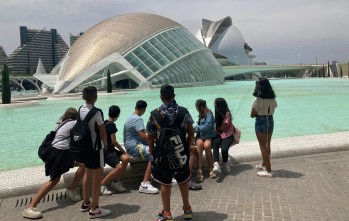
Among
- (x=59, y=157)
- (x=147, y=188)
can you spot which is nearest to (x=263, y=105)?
(x=147, y=188)

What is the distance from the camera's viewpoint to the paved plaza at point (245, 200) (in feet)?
12.6

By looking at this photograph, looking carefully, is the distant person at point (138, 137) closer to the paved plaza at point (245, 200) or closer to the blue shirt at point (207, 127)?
the paved plaza at point (245, 200)

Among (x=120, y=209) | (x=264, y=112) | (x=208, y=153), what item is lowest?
(x=120, y=209)

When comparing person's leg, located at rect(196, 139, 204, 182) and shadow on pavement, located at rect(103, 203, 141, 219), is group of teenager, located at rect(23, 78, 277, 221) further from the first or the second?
shadow on pavement, located at rect(103, 203, 141, 219)

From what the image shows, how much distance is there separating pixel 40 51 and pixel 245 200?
16657 centimetres

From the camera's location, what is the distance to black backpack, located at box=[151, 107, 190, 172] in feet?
11.9

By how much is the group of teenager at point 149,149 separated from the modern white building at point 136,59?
1233 inches

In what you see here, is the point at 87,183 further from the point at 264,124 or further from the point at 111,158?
the point at 264,124

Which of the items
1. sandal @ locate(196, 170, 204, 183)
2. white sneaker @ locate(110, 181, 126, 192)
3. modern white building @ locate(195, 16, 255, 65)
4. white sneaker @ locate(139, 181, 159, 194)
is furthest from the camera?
modern white building @ locate(195, 16, 255, 65)

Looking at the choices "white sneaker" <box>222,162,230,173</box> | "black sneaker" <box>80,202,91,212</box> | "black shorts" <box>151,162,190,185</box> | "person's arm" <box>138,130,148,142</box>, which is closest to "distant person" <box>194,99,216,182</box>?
"white sneaker" <box>222,162,230,173</box>

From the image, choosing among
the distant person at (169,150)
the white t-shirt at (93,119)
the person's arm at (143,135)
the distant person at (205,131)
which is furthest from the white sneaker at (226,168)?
the white t-shirt at (93,119)

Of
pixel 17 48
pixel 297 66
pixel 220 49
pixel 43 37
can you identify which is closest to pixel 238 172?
pixel 297 66

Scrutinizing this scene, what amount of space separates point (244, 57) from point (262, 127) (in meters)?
106

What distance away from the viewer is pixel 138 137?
5.20 metres
